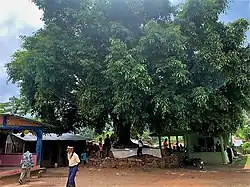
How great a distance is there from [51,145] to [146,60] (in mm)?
14014

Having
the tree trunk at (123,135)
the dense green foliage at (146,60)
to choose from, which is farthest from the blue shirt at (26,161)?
the tree trunk at (123,135)

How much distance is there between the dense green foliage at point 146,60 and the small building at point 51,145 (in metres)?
8.02

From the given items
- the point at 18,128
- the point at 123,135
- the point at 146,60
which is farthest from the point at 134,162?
the point at 18,128

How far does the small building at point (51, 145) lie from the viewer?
23.8 metres

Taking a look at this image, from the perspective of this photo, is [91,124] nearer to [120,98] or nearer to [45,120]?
[45,120]

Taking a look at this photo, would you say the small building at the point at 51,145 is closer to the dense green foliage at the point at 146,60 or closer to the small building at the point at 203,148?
the small building at the point at 203,148

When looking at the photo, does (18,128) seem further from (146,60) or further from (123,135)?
(146,60)

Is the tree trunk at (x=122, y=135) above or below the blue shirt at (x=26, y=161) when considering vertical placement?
above

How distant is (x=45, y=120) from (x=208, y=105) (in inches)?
453

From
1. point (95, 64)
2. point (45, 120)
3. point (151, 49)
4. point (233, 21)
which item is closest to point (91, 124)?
point (45, 120)

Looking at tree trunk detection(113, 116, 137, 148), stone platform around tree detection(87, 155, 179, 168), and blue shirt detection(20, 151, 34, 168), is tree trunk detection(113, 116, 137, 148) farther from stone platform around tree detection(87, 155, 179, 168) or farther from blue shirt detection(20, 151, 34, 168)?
blue shirt detection(20, 151, 34, 168)

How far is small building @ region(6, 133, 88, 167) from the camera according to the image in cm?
2383

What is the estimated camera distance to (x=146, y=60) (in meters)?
14.0

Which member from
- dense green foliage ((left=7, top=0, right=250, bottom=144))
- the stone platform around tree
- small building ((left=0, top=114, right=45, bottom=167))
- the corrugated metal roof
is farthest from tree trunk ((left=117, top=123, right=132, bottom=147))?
the corrugated metal roof
